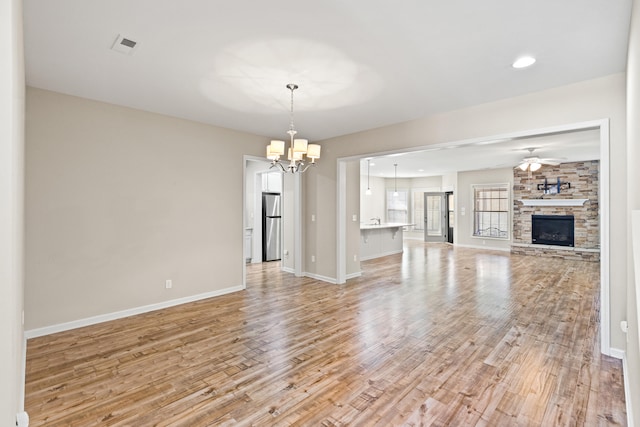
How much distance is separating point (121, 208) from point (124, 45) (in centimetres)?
215

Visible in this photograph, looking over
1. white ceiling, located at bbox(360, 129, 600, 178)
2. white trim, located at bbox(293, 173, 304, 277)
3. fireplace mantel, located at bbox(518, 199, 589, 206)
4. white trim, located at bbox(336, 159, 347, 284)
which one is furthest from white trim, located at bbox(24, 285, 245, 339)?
fireplace mantel, located at bbox(518, 199, 589, 206)

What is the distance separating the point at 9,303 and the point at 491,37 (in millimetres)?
3296

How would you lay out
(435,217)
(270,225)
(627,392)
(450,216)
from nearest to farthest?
(627,392) → (270,225) → (450,216) → (435,217)

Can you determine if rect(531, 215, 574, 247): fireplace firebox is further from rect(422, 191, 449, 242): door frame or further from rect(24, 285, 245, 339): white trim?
rect(24, 285, 245, 339): white trim

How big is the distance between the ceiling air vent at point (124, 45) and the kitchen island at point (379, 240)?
6175 millimetres

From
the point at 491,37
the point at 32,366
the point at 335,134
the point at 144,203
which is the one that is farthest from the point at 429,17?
the point at 32,366

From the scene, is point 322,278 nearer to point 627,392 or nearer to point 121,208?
point 121,208

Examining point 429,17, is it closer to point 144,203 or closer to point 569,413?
point 569,413

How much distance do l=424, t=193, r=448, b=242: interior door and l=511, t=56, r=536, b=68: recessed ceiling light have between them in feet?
32.0

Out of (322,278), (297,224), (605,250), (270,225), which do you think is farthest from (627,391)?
(270,225)

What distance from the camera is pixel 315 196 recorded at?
20.2ft

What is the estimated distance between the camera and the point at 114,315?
3.93 metres

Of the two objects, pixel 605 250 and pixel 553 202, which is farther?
pixel 553 202

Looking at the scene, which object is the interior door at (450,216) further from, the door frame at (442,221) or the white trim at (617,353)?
the white trim at (617,353)
